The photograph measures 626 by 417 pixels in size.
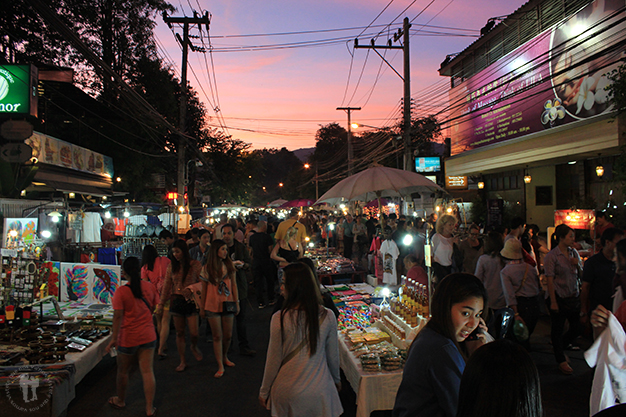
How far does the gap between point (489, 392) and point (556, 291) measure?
4847 mm

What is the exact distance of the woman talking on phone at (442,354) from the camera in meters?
1.79

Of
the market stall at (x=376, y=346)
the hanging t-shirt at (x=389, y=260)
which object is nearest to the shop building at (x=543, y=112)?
the hanging t-shirt at (x=389, y=260)

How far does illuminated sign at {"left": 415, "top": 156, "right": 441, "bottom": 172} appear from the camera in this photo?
22.9m

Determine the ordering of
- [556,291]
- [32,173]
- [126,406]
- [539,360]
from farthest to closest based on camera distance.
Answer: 1. [32,173]
2. [539,360]
3. [556,291]
4. [126,406]

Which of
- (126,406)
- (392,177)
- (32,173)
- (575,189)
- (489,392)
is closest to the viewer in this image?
(489,392)

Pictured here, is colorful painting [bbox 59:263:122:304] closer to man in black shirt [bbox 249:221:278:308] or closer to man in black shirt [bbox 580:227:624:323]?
man in black shirt [bbox 249:221:278:308]

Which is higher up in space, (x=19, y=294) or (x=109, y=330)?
(x=19, y=294)

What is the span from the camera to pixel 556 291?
527 centimetres

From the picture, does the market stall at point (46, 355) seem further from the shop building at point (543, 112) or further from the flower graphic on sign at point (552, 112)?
the flower graphic on sign at point (552, 112)

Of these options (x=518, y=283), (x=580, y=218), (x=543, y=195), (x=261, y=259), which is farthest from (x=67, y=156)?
(x=543, y=195)

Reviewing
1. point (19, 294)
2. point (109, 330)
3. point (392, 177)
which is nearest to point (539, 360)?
point (392, 177)

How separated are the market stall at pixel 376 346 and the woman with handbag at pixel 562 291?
83.4 inches

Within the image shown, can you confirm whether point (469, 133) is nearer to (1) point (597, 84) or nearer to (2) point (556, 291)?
(1) point (597, 84)

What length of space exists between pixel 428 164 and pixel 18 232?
19935 millimetres
